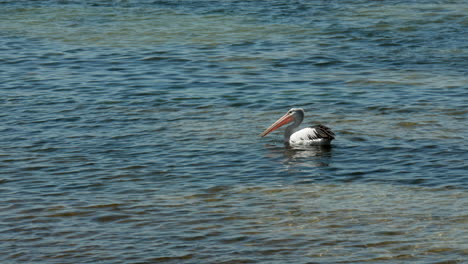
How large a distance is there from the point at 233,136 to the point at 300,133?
1274 millimetres

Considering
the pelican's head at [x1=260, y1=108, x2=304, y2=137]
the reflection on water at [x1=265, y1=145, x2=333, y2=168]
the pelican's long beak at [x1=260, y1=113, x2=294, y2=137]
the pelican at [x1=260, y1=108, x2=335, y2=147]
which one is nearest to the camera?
the reflection on water at [x1=265, y1=145, x2=333, y2=168]

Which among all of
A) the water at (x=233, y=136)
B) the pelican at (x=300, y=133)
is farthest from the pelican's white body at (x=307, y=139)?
the water at (x=233, y=136)

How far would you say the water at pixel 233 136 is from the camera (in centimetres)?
1214

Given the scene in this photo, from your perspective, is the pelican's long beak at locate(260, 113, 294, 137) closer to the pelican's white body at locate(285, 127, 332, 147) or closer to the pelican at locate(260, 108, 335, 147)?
the pelican at locate(260, 108, 335, 147)

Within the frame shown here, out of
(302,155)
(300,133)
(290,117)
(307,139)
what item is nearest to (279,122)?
(290,117)

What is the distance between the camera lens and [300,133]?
1725cm

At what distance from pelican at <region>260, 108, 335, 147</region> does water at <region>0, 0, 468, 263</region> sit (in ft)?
0.74

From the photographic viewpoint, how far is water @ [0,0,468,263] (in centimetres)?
1214

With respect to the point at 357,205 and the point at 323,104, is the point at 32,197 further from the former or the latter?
the point at 323,104

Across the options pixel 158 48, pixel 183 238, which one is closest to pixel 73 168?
pixel 183 238

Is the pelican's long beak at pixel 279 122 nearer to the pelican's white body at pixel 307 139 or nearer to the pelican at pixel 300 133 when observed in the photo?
the pelican at pixel 300 133

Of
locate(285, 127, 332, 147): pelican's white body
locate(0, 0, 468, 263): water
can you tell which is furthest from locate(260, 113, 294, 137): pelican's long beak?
locate(285, 127, 332, 147): pelican's white body

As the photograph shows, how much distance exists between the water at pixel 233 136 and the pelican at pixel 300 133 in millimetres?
226

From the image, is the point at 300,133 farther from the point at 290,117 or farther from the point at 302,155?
the point at 290,117
